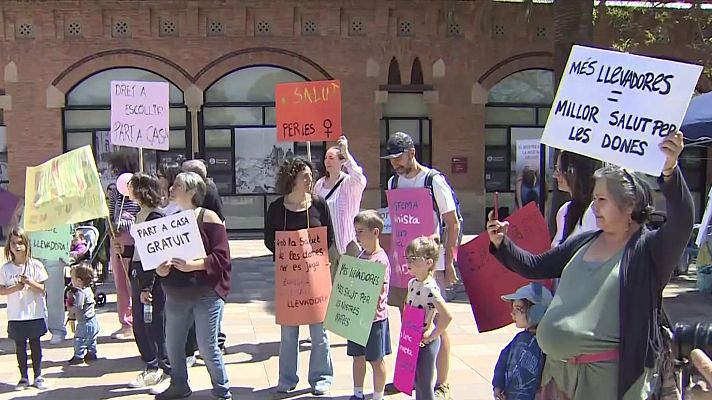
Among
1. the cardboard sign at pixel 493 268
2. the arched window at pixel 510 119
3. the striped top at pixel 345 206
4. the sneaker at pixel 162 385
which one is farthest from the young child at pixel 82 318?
the arched window at pixel 510 119

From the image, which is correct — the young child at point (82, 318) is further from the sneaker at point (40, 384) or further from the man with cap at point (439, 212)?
the man with cap at point (439, 212)

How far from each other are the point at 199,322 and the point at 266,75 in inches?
561

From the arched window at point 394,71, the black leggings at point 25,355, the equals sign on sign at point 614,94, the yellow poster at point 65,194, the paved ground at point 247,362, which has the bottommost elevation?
the paved ground at point 247,362

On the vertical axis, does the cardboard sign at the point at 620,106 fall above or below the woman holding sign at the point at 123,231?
above

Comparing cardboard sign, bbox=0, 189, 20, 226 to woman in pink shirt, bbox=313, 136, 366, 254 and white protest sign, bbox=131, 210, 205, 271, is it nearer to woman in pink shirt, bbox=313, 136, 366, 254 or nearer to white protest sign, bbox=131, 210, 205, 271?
white protest sign, bbox=131, 210, 205, 271

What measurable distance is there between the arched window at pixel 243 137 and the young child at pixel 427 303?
14211 millimetres

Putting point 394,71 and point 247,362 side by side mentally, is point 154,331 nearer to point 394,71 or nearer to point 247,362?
point 247,362

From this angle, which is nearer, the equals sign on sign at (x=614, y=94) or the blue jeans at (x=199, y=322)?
the equals sign on sign at (x=614, y=94)

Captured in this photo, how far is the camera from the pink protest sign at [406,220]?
5.26 m

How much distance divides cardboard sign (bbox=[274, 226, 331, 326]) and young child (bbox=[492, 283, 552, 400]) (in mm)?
2307

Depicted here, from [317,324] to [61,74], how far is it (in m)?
15.0

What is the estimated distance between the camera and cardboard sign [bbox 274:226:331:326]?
5500 mm

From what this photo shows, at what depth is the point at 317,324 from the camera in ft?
18.3

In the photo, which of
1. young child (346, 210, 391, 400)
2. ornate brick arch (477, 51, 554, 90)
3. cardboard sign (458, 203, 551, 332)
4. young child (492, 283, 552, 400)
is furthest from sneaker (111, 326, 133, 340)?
ornate brick arch (477, 51, 554, 90)
